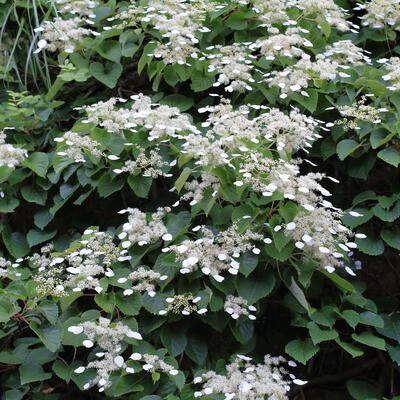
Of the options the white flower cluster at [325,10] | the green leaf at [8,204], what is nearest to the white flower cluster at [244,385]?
the green leaf at [8,204]

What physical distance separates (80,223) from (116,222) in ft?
0.60

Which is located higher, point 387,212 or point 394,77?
point 394,77

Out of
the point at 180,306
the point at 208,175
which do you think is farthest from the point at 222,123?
the point at 180,306

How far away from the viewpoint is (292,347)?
1956mm

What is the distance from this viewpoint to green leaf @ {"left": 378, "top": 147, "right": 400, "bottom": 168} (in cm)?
220

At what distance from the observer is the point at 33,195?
2.55m

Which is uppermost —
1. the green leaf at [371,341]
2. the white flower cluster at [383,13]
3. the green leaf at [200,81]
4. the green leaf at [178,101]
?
the white flower cluster at [383,13]

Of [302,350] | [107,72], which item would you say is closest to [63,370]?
[302,350]

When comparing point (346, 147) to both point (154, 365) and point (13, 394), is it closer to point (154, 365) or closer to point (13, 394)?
point (154, 365)

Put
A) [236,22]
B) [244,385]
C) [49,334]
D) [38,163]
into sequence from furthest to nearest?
[236,22]
[38,163]
[49,334]
[244,385]

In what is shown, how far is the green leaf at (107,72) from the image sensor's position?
2803 millimetres

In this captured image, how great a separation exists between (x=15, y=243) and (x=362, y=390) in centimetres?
168

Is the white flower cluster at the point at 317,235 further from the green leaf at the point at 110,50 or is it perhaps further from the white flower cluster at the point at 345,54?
the green leaf at the point at 110,50

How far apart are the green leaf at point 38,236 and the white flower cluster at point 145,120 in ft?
1.81
